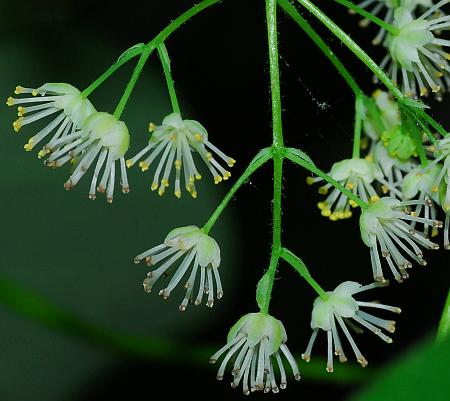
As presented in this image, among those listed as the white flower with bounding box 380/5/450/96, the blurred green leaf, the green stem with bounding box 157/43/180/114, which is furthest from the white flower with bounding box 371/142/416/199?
the blurred green leaf

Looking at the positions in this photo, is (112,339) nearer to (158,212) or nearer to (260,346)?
(158,212)

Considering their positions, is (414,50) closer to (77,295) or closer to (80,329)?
(80,329)

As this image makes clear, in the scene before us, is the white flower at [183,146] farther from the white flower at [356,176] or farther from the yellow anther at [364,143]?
the yellow anther at [364,143]

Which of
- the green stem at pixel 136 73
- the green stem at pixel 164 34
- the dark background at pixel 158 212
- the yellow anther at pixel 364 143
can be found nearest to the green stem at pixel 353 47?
the green stem at pixel 164 34

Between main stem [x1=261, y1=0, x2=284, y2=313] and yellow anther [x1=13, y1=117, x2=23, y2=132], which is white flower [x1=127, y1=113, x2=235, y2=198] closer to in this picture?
main stem [x1=261, y1=0, x2=284, y2=313]

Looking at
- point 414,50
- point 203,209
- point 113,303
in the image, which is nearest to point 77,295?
point 113,303

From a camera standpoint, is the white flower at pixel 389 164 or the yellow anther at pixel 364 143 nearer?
the white flower at pixel 389 164

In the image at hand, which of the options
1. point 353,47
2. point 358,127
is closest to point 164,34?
point 353,47
